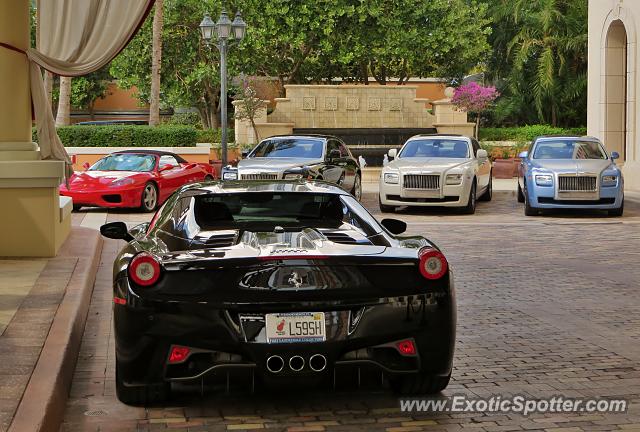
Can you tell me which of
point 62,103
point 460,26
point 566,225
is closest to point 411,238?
point 566,225

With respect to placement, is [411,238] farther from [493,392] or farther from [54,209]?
[54,209]

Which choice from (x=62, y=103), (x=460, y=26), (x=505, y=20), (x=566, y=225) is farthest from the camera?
(x=505, y=20)

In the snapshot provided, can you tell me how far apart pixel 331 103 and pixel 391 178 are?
67.1ft

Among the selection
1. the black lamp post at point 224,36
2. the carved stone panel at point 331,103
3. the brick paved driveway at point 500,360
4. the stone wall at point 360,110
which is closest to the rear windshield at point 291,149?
the black lamp post at point 224,36

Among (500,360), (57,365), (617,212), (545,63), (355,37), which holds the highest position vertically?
(355,37)

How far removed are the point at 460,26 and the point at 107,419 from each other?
41595 mm

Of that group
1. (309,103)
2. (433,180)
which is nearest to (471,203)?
(433,180)

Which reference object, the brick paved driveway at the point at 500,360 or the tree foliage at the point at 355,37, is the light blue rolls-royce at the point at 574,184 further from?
the tree foliage at the point at 355,37

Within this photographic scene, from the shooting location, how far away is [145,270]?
231 inches

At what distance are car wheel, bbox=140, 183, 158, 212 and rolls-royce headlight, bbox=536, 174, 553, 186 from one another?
787cm

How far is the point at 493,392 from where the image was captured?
660 centimetres

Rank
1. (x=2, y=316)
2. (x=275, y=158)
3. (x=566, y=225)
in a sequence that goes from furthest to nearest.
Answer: (x=275, y=158), (x=566, y=225), (x=2, y=316)

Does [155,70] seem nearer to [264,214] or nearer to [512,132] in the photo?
[512,132]

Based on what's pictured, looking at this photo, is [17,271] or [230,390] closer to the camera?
[230,390]
